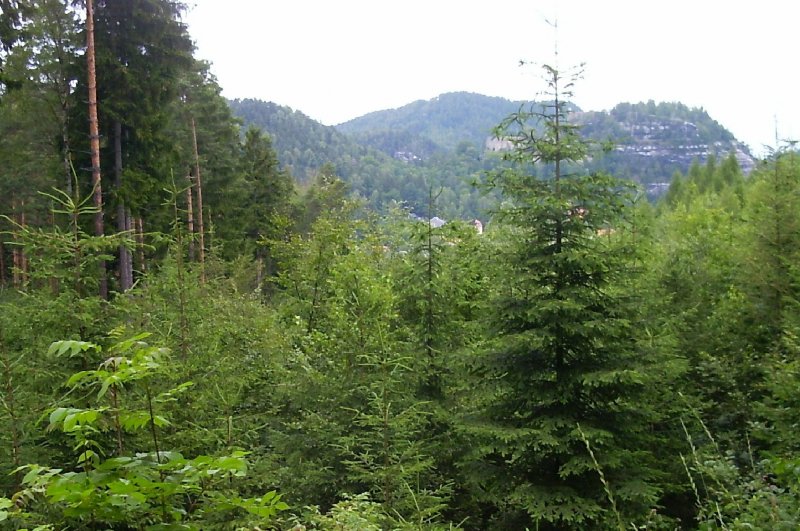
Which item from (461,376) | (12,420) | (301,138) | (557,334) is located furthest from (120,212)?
(301,138)

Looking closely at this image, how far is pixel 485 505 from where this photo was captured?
8070mm

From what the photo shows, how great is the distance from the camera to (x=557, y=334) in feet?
21.3

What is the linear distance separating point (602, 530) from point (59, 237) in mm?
6396

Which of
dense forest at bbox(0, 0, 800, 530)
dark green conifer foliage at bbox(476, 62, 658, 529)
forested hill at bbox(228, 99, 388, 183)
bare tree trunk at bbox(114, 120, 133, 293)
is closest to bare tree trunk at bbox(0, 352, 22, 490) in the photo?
dense forest at bbox(0, 0, 800, 530)

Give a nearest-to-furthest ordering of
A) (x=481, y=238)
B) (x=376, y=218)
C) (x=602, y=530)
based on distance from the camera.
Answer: (x=602, y=530) → (x=481, y=238) → (x=376, y=218)

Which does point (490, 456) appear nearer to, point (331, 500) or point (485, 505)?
point (485, 505)

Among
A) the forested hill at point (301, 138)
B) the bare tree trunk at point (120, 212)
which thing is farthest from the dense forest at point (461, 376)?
the forested hill at point (301, 138)

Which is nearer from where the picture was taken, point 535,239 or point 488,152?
point 535,239

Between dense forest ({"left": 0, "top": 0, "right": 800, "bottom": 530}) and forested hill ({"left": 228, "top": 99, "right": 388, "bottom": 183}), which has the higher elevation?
forested hill ({"left": 228, "top": 99, "right": 388, "bottom": 183})

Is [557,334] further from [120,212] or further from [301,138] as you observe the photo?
[301,138]

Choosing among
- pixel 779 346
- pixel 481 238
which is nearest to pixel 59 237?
pixel 481 238

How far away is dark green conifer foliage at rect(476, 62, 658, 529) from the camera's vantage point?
6215 mm

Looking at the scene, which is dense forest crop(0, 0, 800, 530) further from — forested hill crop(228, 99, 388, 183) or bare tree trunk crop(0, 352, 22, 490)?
forested hill crop(228, 99, 388, 183)

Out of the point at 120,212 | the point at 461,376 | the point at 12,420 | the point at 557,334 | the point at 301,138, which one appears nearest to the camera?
the point at 12,420
